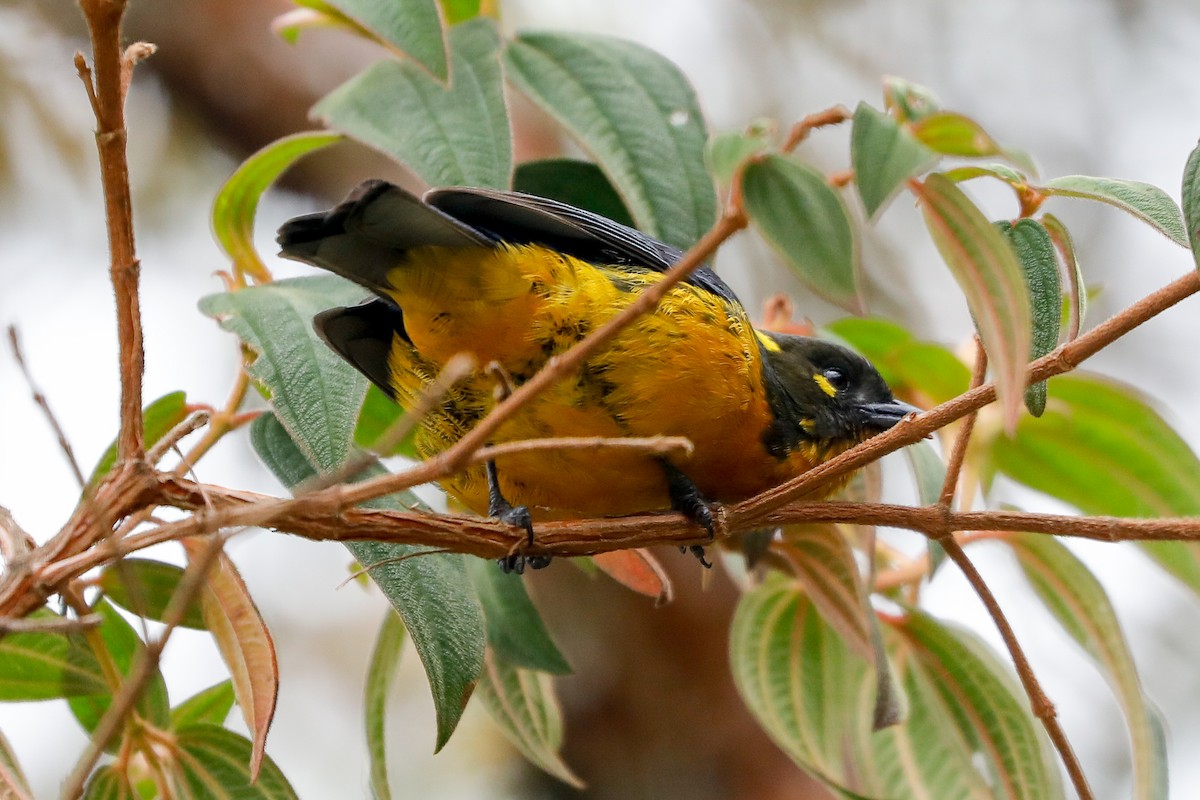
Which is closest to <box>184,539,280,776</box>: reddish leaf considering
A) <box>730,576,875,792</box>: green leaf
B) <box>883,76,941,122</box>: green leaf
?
<box>730,576,875,792</box>: green leaf

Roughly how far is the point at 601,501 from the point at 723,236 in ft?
3.54

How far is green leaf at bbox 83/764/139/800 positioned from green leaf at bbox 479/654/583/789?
2.25ft

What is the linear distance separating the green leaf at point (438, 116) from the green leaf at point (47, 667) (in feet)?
3.09

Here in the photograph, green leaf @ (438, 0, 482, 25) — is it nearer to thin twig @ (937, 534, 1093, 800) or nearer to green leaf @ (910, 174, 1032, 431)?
green leaf @ (910, 174, 1032, 431)

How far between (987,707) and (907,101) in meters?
1.16

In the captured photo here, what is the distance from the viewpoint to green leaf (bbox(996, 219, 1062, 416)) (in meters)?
1.48

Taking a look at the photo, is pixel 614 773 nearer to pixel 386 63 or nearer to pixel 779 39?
pixel 386 63

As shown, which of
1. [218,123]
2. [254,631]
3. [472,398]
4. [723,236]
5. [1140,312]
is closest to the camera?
[723,236]

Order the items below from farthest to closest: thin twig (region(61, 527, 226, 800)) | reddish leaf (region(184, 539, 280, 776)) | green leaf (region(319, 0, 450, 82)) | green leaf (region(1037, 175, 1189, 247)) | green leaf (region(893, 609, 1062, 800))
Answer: green leaf (region(893, 609, 1062, 800)) → green leaf (region(319, 0, 450, 82)) → reddish leaf (region(184, 539, 280, 776)) → green leaf (region(1037, 175, 1189, 247)) → thin twig (region(61, 527, 226, 800))

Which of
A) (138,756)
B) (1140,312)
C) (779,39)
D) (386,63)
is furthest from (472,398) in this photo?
(779,39)

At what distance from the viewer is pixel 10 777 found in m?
1.48

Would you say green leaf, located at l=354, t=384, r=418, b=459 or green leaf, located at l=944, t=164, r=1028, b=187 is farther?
green leaf, located at l=354, t=384, r=418, b=459

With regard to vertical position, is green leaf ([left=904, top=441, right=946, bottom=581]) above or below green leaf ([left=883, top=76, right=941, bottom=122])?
below

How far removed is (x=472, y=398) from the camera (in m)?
2.03
